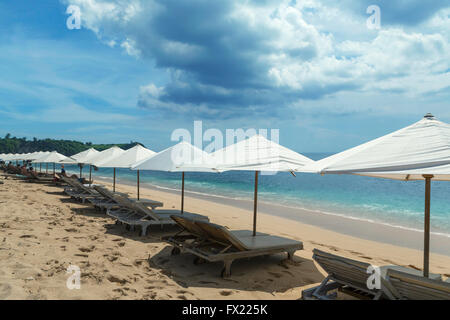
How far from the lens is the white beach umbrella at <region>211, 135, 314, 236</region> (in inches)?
198

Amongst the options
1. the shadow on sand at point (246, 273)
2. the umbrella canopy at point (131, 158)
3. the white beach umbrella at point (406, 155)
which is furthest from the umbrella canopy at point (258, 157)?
the umbrella canopy at point (131, 158)

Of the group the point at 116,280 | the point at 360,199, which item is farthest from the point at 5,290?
the point at 360,199

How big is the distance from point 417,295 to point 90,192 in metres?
11.5

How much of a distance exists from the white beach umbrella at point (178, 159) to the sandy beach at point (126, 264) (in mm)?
1621

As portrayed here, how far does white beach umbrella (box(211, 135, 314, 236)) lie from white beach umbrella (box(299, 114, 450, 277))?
1.25 meters

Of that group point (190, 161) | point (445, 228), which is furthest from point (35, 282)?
point (445, 228)

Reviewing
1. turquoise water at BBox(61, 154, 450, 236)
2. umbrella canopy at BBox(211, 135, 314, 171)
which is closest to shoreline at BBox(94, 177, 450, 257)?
turquoise water at BBox(61, 154, 450, 236)

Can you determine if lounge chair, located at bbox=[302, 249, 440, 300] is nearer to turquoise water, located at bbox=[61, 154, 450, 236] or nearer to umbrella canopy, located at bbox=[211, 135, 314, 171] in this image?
umbrella canopy, located at bbox=[211, 135, 314, 171]

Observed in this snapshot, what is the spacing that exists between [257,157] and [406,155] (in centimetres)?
266

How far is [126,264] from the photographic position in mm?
5016

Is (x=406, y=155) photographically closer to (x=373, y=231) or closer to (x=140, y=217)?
(x=140, y=217)

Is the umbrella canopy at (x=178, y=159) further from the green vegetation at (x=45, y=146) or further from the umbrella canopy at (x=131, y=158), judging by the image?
the green vegetation at (x=45, y=146)
